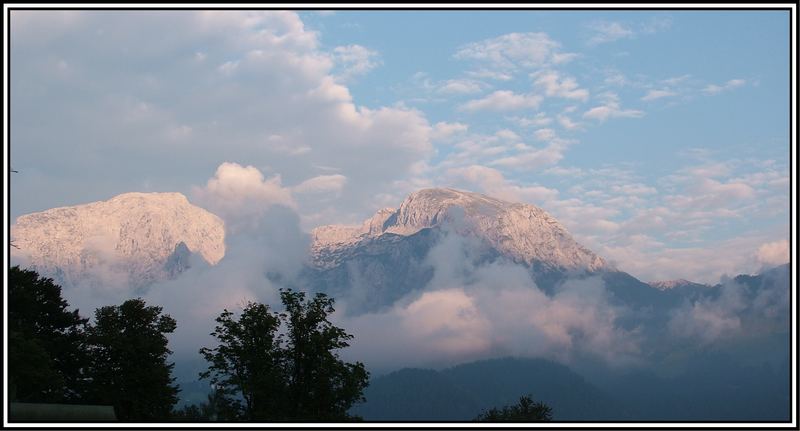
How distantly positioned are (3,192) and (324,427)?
2761 centimetres

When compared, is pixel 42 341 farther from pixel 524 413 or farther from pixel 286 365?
pixel 524 413

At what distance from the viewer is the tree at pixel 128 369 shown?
3238 inches

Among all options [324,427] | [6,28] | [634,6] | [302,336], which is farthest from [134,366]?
[634,6]

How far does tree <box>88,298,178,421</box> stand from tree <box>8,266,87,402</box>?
92.4 inches

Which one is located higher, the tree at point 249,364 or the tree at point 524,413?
the tree at point 249,364

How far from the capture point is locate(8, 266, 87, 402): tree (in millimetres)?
71875

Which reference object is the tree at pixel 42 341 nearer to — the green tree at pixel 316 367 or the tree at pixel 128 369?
the tree at pixel 128 369

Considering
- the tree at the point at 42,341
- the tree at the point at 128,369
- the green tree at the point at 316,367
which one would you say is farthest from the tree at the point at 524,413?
the tree at the point at 42,341

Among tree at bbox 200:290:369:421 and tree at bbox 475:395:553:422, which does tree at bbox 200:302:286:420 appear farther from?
tree at bbox 475:395:553:422

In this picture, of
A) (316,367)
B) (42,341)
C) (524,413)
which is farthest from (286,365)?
(524,413)

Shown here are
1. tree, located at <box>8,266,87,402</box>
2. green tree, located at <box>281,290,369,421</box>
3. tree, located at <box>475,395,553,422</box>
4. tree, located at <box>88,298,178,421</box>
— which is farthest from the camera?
tree, located at <box>475,395,553,422</box>

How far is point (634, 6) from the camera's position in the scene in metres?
51.4

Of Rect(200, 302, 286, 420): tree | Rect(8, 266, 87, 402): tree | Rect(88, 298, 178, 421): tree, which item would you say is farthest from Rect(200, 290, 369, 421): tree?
Rect(8, 266, 87, 402): tree

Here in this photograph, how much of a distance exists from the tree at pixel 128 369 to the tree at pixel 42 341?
2.35 m
